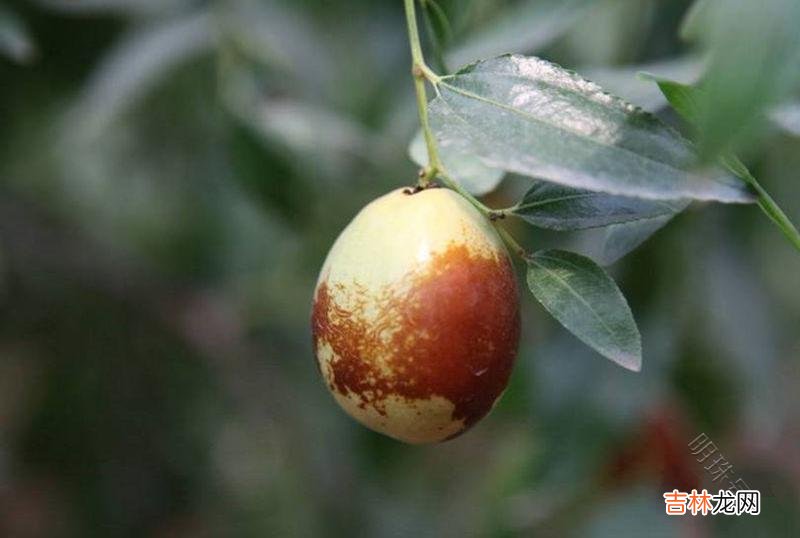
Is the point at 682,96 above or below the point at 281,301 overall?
above

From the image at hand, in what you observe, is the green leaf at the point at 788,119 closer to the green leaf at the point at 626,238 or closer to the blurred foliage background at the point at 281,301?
the blurred foliage background at the point at 281,301

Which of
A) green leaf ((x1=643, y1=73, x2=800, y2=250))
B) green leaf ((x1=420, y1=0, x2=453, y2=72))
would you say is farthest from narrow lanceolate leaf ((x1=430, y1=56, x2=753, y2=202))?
green leaf ((x1=420, y1=0, x2=453, y2=72))

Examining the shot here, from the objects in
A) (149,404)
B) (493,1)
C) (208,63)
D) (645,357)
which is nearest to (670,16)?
(493,1)

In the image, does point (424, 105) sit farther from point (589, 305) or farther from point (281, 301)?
point (281, 301)

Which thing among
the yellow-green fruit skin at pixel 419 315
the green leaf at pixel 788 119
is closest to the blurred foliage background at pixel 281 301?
the green leaf at pixel 788 119

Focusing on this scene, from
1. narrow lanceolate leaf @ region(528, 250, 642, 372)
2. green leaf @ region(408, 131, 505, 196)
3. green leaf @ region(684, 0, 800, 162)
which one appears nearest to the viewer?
green leaf @ region(684, 0, 800, 162)

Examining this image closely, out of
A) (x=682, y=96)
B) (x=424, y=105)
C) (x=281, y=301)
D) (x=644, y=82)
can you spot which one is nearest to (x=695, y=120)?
(x=682, y=96)

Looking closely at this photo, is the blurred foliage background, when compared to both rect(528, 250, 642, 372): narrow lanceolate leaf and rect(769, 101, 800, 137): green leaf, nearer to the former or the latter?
rect(769, 101, 800, 137): green leaf
